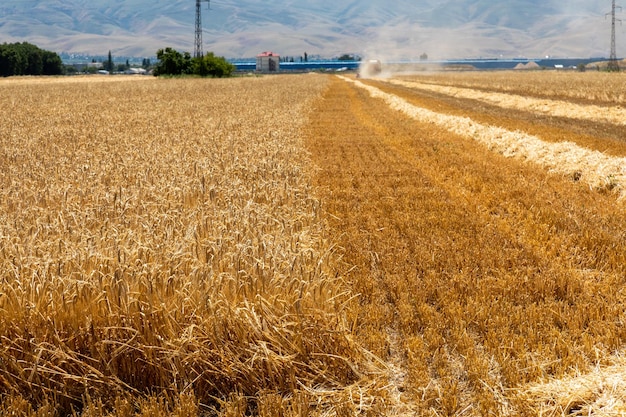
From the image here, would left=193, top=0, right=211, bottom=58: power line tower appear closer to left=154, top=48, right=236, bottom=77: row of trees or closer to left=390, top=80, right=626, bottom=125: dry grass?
left=154, top=48, right=236, bottom=77: row of trees

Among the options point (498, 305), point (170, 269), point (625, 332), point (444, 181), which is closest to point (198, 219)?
point (170, 269)

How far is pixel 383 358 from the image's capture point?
15.8ft

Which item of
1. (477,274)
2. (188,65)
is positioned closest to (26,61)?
(188,65)

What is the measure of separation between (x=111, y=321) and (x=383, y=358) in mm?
2237

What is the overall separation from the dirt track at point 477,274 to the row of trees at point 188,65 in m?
90.9

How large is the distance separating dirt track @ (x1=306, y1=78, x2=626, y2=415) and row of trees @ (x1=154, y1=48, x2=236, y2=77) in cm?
9094

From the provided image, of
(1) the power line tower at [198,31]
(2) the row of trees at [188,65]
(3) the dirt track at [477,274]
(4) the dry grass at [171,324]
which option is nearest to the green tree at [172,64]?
(2) the row of trees at [188,65]

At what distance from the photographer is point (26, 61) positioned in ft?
368

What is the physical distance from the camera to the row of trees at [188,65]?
99.1 meters

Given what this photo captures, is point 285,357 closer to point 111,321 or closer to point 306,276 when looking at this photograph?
point 306,276

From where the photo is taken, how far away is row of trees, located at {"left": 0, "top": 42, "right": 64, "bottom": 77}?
10606cm

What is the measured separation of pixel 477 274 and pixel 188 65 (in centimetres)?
10097

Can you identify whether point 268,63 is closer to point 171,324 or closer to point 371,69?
point 371,69

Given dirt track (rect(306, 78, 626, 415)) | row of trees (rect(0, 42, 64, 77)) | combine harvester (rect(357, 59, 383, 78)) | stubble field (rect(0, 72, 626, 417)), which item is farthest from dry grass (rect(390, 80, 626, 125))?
combine harvester (rect(357, 59, 383, 78))
